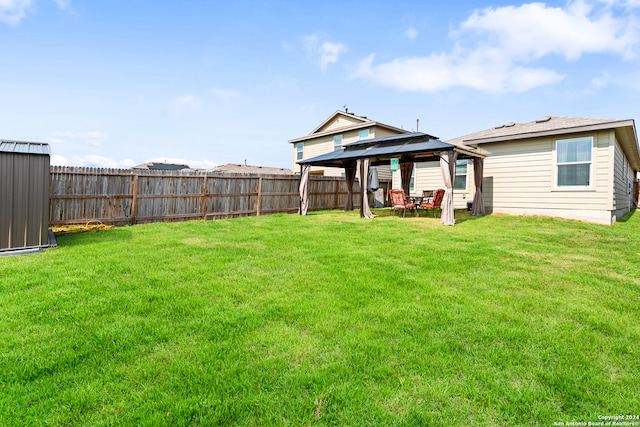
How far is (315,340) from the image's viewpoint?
2.51 m

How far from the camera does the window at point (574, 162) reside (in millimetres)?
10023

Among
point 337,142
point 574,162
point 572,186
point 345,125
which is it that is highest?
point 345,125

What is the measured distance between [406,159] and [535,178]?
15.8ft

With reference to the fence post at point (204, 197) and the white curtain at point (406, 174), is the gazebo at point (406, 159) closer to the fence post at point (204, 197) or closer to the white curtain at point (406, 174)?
the white curtain at point (406, 174)

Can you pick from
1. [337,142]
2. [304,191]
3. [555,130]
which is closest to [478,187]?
[555,130]

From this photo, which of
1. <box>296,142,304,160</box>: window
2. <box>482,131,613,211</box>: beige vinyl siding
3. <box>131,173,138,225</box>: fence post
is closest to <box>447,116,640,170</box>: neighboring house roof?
<box>482,131,613,211</box>: beige vinyl siding

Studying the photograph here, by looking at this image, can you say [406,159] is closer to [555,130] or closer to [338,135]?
[555,130]

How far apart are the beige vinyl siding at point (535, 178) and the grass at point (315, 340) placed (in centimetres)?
602

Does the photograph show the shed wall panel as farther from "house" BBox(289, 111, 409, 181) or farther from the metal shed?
"house" BBox(289, 111, 409, 181)

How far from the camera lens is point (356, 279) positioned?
402 centimetres

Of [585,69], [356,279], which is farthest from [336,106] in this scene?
[356,279]

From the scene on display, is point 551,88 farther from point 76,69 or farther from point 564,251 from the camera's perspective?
point 76,69

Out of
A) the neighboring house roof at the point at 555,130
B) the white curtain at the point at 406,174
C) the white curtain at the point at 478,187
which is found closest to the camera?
the neighboring house roof at the point at 555,130

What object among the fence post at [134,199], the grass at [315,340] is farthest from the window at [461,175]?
the fence post at [134,199]
